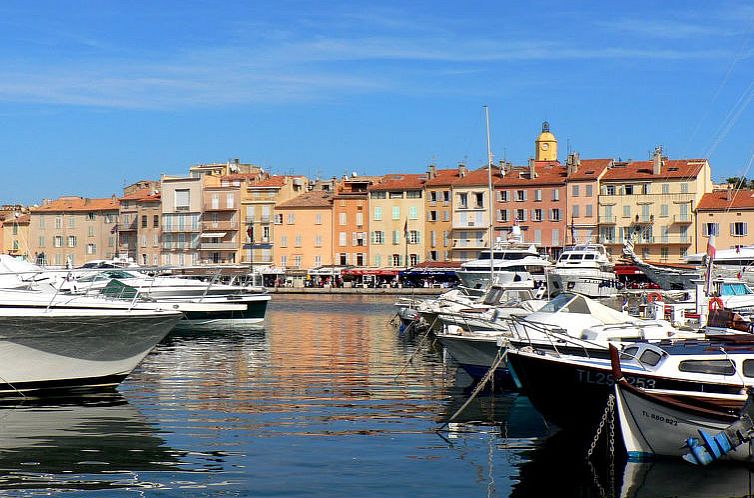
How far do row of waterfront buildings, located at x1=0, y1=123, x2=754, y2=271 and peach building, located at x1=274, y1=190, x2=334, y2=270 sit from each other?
0.12 metres

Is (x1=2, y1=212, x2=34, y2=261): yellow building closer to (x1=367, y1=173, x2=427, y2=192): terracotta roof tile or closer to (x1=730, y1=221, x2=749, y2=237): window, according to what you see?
(x1=367, y1=173, x2=427, y2=192): terracotta roof tile

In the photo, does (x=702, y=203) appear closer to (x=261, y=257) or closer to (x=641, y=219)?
(x=641, y=219)

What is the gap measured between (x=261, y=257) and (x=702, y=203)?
148 ft

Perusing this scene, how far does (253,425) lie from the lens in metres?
21.3

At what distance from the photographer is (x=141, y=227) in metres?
121

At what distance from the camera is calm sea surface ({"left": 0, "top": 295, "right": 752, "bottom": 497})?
1656 centimetres

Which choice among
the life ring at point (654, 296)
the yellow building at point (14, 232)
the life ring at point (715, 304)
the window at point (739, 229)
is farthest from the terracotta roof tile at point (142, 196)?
the life ring at point (715, 304)

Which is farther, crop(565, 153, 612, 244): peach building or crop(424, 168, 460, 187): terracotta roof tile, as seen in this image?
crop(424, 168, 460, 187): terracotta roof tile

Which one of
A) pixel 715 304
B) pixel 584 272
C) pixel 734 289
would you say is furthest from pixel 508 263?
pixel 715 304

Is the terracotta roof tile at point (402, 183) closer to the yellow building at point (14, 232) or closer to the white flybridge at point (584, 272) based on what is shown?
the white flybridge at point (584, 272)

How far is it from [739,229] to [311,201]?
42632 mm

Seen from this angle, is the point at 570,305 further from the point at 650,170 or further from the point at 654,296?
the point at 650,170

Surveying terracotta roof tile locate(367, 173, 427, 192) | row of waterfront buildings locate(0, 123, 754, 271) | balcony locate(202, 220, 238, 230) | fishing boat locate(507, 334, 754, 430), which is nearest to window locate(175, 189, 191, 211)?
row of waterfront buildings locate(0, 123, 754, 271)

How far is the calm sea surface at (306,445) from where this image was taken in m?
16.6
